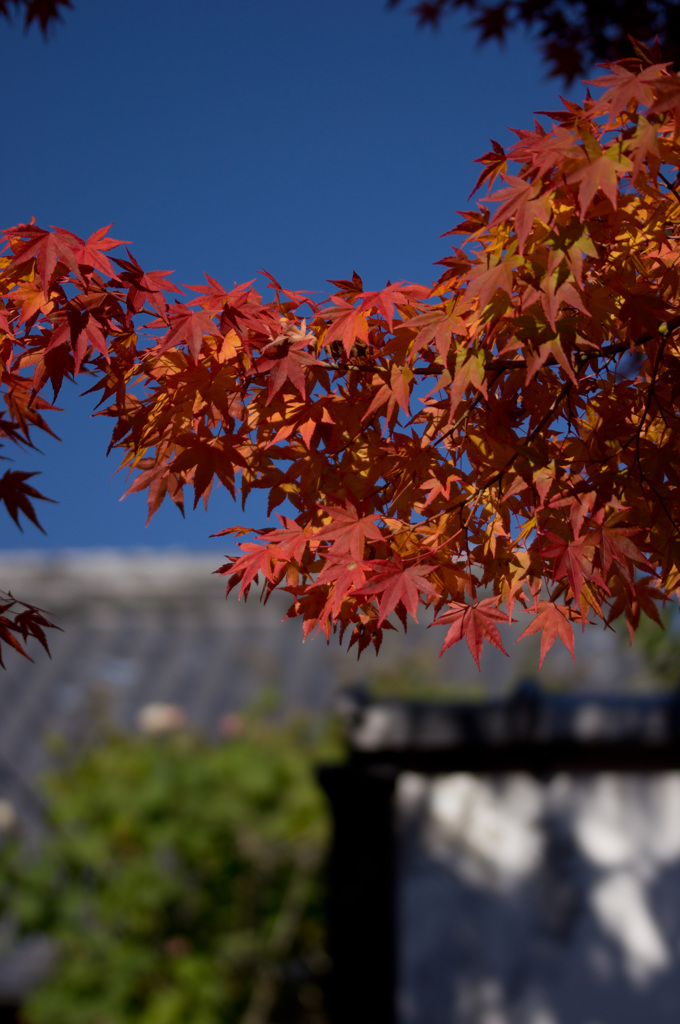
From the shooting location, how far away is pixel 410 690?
7324mm

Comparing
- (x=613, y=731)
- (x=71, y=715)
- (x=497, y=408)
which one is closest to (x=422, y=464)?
(x=497, y=408)

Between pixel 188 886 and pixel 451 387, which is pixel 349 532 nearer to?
pixel 451 387

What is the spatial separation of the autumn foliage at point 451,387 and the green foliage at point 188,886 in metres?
4.41

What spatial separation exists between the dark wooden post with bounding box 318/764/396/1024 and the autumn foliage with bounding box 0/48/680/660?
250 cm

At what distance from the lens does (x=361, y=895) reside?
4.05 metres

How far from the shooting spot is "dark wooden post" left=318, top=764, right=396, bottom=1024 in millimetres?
3959

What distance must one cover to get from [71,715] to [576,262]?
8.78 m

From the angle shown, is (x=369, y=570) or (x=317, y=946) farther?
(x=317, y=946)

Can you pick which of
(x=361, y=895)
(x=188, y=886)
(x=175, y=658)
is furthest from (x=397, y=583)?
(x=175, y=658)

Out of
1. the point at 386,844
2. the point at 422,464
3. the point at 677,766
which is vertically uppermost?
the point at 422,464

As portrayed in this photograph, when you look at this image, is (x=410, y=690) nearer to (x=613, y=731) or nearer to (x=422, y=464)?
(x=613, y=731)

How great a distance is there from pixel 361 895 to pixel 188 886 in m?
2.25

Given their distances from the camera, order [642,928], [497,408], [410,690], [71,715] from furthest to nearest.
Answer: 1. [71,715]
2. [410,690]
3. [642,928]
4. [497,408]

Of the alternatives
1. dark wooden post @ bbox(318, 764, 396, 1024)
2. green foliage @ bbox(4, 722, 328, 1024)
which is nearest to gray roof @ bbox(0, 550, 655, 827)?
green foliage @ bbox(4, 722, 328, 1024)
